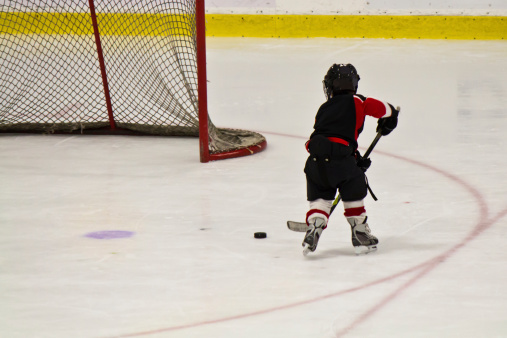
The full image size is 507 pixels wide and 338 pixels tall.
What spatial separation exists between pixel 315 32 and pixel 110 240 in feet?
25.4

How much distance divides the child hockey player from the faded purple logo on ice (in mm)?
777

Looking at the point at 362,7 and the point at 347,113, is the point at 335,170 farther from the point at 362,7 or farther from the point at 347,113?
the point at 362,7

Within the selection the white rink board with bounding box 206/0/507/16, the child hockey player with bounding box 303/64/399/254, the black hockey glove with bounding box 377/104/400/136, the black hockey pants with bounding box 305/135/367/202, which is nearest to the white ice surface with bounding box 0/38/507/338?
the child hockey player with bounding box 303/64/399/254

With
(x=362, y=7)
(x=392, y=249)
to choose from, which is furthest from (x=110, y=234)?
(x=362, y=7)

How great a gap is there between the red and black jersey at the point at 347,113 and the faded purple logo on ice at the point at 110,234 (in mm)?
913

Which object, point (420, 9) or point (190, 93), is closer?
point (190, 93)

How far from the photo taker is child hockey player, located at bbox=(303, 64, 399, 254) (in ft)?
10.7

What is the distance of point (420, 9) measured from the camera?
1043 cm

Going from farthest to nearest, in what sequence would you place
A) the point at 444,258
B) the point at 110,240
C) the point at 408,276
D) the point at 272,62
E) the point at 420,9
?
1. the point at 420,9
2. the point at 272,62
3. the point at 110,240
4. the point at 444,258
5. the point at 408,276

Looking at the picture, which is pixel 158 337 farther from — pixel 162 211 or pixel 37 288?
pixel 162 211

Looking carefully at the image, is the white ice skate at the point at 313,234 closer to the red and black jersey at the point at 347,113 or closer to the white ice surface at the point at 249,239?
the white ice surface at the point at 249,239

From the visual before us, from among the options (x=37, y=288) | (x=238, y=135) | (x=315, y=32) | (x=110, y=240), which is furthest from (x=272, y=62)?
(x=37, y=288)

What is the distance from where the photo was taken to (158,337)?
8.34 ft

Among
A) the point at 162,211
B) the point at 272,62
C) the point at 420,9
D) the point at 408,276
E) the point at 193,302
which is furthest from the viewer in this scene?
the point at 420,9
